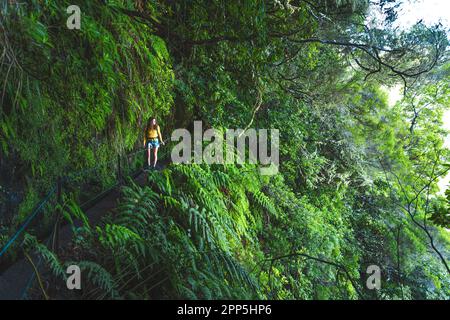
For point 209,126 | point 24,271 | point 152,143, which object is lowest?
point 24,271

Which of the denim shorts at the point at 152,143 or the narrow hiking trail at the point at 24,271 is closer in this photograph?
the narrow hiking trail at the point at 24,271

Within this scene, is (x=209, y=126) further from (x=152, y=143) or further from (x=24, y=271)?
(x=24, y=271)

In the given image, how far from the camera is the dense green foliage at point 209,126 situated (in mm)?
2900

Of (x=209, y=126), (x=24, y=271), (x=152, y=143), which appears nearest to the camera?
A: (x=24, y=271)

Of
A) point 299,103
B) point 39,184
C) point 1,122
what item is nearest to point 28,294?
point 1,122

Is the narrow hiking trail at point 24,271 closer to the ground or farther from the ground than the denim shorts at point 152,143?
closer to the ground

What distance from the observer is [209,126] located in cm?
696

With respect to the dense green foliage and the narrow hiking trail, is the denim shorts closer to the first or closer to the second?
the dense green foliage

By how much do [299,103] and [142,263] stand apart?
277 inches

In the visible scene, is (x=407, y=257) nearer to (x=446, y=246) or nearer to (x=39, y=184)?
(x=446, y=246)

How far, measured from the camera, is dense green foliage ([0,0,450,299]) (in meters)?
2.90

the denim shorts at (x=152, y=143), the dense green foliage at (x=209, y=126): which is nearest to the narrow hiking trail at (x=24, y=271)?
the dense green foliage at (x=209, y=126)

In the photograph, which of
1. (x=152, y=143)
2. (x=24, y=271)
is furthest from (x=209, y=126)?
(x=24, y=271)

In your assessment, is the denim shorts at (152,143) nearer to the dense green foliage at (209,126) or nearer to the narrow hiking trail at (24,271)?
the dense green foliage at (209,126)
